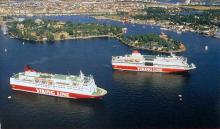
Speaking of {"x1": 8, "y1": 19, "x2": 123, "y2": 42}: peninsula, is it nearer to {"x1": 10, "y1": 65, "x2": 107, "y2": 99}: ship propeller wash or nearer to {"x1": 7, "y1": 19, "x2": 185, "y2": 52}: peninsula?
{"x1": 7, "y1": 19, "x2": 185, "y2": 52}: peninsula

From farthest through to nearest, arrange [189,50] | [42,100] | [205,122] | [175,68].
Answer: [189,50]
[175,68]
[42,100]
[205,122]

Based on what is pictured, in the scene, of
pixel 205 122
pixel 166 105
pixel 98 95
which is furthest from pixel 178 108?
pixel 98 95

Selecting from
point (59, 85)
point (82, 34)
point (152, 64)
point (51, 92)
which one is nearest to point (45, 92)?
point (51, 92)

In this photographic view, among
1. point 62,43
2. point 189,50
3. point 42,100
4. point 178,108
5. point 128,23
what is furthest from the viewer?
point 128,23

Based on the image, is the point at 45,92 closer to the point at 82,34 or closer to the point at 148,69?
the point at 148,69

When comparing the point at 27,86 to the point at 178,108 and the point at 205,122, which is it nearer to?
the point at 178,108

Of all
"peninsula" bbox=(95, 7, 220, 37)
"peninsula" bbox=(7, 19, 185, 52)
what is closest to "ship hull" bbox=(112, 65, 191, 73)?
"peninsula" bbox=(7, 19, 185, 52)
